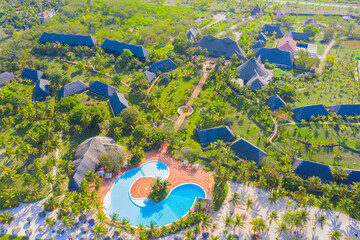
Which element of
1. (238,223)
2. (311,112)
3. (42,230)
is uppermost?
(311,112)

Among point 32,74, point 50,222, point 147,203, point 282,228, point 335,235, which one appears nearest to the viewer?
point 335,235

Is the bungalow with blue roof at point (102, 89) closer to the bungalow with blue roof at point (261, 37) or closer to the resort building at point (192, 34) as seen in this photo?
the resort building at point (192, 34)

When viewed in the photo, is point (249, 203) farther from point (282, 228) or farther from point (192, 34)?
point (192, 34)

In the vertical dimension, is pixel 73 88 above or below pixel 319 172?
below

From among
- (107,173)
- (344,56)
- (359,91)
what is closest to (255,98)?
(359,91)

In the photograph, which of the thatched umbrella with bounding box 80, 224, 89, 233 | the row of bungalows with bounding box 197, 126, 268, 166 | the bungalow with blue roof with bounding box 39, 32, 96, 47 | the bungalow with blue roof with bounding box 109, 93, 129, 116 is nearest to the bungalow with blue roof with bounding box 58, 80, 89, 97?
the bungalow with blue roof with bounding box 109, 93, 129, 116

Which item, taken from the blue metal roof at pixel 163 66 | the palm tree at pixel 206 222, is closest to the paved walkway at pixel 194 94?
the blue metal roof at pixel 163 66

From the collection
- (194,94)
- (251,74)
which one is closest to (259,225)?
(194,94)

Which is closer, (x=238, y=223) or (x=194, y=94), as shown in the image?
(x=238, y=223)

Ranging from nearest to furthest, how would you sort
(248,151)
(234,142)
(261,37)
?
1. (248,151)
2. (234,142)
3. (261,37)
